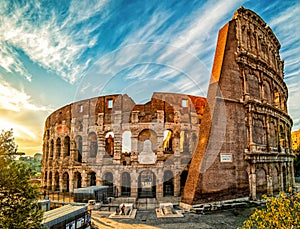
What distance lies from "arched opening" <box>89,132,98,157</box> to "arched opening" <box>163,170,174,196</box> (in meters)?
9.49

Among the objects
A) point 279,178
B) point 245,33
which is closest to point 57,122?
point 245,33

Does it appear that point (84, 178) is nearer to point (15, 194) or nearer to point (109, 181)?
point (109, 181)

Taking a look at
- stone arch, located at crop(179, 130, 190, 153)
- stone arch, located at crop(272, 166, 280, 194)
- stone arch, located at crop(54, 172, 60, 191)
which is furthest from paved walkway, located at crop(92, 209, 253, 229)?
stone arch, located at crop(54, 172, 60, 191)

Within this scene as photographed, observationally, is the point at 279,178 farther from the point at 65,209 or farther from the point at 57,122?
the point at 57,122

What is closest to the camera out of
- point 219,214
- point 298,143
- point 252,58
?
point 219,214

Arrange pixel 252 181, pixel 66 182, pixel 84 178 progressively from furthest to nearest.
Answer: pixel 66 182 → pixel 84 178 → pixel 252 181

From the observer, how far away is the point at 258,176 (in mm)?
19844

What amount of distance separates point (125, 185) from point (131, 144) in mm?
4700

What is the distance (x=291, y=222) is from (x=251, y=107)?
1653cm

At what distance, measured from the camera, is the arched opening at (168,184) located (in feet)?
78.2

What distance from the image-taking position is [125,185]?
79.7 feet

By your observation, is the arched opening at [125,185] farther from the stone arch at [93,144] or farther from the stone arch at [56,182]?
the stone arch at [56,182]

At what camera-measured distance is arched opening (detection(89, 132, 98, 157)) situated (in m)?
26.8

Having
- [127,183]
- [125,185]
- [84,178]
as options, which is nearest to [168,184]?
[127,183]
